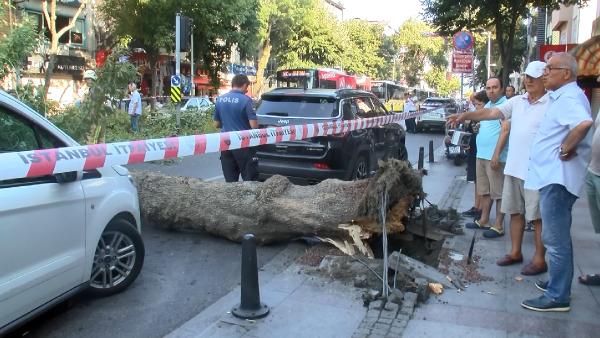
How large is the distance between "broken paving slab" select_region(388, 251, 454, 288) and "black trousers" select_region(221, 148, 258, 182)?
3030mm

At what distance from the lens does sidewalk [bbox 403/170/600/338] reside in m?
3.85

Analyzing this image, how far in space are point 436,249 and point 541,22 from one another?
25066 millimetres

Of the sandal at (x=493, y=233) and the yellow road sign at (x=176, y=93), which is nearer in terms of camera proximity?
the sandal at (x=493, y=233)

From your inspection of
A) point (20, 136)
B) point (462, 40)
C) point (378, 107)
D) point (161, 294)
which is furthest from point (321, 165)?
point (462, 40)

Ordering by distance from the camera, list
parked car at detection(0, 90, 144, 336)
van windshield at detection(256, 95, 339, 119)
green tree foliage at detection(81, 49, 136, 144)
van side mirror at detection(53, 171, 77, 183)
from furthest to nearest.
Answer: van windshield at detection(256, 95, 339, 119)
green tree foliage at detection(81, 49, 136, 144)
van side mirror at detection(53, 171, 77, 183)
parked car at detection(0, 90, 144, 336)

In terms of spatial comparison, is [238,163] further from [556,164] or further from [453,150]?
[453,150]

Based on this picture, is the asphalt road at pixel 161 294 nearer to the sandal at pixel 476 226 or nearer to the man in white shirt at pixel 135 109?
the sandal at pixel 476 226

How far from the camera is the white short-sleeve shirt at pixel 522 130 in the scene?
5008 mm

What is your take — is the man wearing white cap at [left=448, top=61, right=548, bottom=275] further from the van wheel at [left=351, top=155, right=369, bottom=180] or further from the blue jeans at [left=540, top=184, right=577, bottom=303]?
the van wheel at [left=351, top=155, right=369, bottom=180]

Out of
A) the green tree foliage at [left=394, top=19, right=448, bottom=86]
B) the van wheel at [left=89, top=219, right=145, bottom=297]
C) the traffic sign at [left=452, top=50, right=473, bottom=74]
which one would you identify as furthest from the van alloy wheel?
the green tree foliage at [left=394, top=19, right=448, bottom=86]

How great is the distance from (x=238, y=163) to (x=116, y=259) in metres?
3.01

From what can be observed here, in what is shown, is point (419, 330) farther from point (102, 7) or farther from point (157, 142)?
point (102, 7)

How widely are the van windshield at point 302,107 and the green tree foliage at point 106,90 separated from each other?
2110 millimetres

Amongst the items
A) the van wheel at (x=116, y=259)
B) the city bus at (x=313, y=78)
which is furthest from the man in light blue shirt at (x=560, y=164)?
the city bus at (x=313, y=78)
